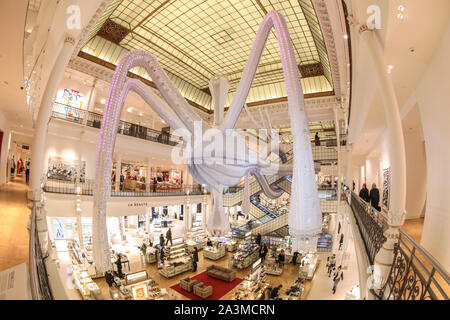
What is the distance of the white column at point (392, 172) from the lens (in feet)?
6.92

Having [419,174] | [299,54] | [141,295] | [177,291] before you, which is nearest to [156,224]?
[177,291]

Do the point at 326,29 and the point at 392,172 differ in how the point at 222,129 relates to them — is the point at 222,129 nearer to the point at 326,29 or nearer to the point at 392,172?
the point at 392,172

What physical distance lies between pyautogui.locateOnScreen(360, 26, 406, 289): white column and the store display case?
9.30 metres

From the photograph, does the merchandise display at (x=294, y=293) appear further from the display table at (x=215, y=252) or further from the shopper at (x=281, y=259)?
the display table at (x=215, y=252)

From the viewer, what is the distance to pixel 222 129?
1976 mm

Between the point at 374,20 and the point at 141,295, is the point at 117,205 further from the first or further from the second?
the point at 374,20

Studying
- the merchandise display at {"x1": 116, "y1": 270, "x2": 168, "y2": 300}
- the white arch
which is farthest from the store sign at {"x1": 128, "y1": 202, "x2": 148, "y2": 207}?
the white arch

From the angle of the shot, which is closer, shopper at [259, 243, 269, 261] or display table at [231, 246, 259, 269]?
display table at [231, 246, 259, 269]

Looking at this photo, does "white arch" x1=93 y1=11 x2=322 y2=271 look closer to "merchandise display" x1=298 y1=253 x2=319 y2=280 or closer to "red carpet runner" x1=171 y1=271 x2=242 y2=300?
"red carpet runner" x1=171 y1=271 x2=242 y2=300

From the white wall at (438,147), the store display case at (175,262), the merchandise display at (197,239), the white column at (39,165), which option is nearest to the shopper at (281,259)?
the store display case at (175,262)

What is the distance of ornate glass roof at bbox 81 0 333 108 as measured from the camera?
9.20m

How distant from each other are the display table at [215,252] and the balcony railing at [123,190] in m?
3.59

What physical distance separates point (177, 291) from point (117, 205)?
5.48 m

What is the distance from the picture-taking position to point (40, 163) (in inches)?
89.7
